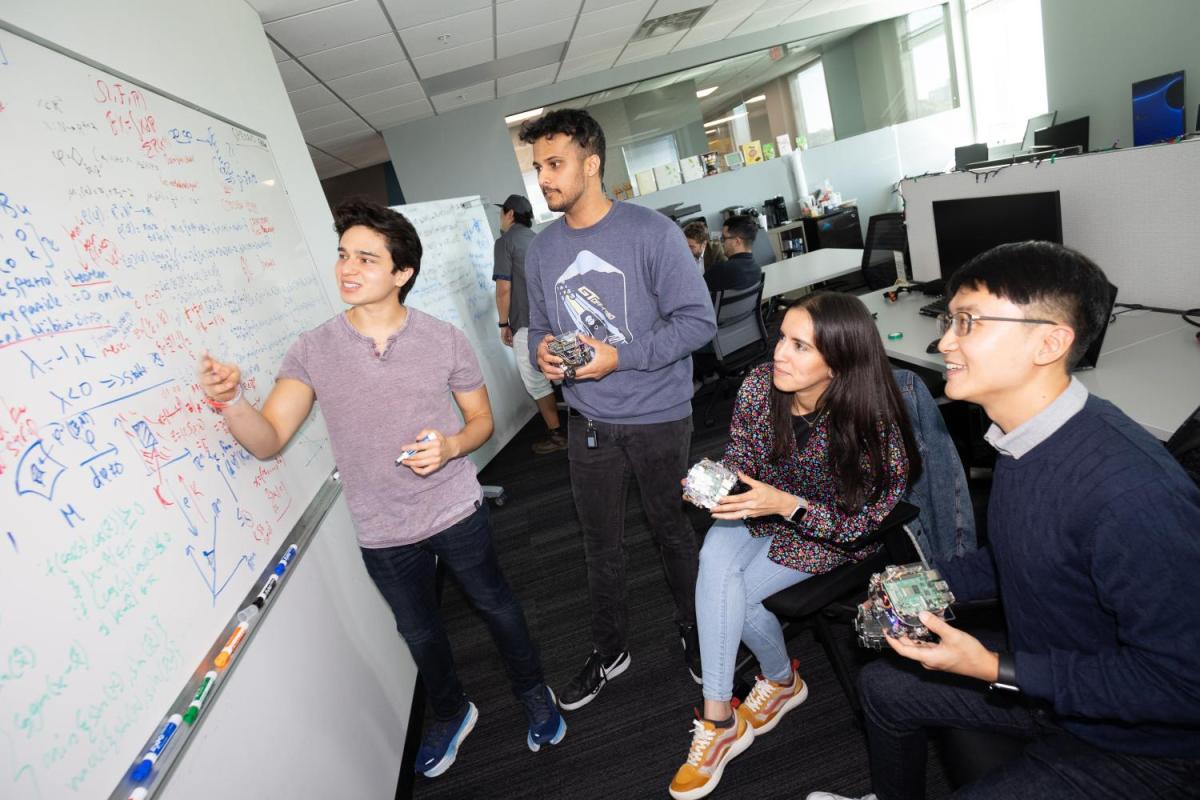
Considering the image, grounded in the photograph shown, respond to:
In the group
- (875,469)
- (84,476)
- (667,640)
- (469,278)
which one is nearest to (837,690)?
(667,640)

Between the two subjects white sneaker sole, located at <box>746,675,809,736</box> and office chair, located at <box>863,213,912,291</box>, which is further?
office chair, located at <box>863,213,912,291</box>

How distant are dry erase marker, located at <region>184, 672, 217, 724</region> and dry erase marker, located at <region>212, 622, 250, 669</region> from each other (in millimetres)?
27

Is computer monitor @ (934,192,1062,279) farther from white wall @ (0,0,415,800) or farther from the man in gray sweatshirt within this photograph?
white wall @ (0,0,415,800)

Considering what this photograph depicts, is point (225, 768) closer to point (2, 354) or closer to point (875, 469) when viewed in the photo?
point (2, 354)

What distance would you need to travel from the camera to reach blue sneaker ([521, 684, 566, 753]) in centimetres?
191

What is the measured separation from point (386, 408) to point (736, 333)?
277 cm

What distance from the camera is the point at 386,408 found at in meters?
1.53

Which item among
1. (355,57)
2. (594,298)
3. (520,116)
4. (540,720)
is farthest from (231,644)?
(520,116)

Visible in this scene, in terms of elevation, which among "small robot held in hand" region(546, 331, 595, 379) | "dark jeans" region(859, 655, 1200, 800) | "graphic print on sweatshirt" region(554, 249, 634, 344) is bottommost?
"dark jeans" region(859, 655, 1200, 800)

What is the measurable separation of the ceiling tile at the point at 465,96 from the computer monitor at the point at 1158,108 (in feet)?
17.6

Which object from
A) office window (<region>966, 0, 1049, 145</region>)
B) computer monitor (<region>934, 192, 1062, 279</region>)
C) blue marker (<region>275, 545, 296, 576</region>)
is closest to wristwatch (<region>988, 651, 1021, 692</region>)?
blue marker (<region>275, 545, 296, 576</region>)

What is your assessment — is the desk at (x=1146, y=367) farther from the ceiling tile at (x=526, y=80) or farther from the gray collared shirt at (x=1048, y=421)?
the ceiling tile at (x=526, y=80)

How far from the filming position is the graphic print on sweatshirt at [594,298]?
5.60 ft

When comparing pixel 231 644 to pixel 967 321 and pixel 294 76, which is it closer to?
pixel 967 321
